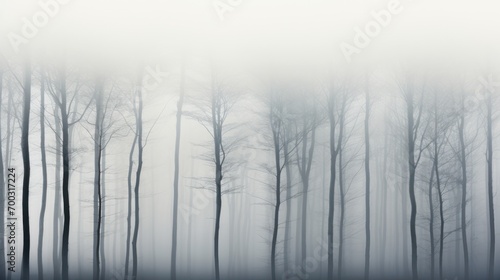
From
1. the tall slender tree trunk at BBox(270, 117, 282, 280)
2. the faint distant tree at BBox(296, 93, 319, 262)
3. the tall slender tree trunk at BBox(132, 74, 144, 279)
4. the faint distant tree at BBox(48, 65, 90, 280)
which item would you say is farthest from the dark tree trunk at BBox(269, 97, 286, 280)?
the faint distant tree at BBox(48, 65, 90, 280)

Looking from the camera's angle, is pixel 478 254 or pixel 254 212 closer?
pixel 254 212

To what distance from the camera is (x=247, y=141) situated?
10.3 feet

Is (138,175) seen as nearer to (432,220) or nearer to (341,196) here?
(341,196)

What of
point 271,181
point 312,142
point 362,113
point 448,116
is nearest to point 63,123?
point 271,181

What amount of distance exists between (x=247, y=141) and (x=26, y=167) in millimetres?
Result: 1466

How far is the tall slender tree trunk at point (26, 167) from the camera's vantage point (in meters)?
3.03

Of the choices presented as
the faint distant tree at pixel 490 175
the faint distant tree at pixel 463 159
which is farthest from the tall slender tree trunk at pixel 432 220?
the faint distant tree at pixel 490 175

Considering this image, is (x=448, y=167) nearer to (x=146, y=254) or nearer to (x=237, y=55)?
(x=237, y=55)

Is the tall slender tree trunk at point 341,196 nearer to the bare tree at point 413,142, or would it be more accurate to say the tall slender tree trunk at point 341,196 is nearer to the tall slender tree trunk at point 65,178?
the bare tree at point 413,142

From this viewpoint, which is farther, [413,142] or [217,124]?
[413,142]

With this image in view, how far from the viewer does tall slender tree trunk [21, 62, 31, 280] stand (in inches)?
119

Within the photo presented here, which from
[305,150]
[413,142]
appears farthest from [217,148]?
[413,142]

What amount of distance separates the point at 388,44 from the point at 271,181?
1267mm

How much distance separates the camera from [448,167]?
3289 mm
